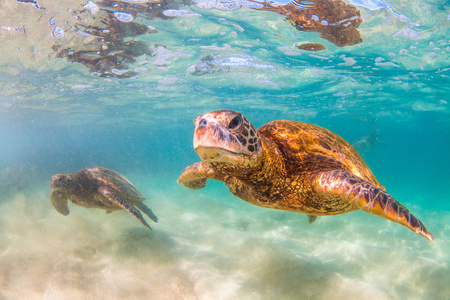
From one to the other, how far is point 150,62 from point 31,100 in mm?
16624

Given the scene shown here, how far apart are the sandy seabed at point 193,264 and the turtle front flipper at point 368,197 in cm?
337

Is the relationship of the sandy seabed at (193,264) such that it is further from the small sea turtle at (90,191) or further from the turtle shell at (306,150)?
the turtle shell at (306,150)

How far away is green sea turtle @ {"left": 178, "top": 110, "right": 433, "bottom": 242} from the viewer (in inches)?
92.4

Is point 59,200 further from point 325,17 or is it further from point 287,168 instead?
point 325,17

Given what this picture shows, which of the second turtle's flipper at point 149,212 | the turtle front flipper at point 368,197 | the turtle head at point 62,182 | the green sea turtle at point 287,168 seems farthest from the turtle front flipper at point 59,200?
the turtle front flipper at point 368,197

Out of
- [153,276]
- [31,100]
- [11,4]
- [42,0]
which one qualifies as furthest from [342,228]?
[31,100]

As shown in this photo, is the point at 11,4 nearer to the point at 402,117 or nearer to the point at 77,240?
the point at 77,240

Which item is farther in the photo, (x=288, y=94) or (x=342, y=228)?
(x=288, y=94)

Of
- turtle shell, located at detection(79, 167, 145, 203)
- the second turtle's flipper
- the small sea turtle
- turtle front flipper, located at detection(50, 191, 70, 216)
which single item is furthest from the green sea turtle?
turtle front flipper, located at detection(50, 191, 70, 216)

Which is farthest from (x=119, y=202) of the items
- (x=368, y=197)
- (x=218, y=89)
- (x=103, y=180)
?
(x=218, y=89)

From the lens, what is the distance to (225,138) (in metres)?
2.27

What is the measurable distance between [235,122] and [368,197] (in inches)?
74.2

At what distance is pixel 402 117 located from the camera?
29672mm

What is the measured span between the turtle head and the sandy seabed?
1487mm
